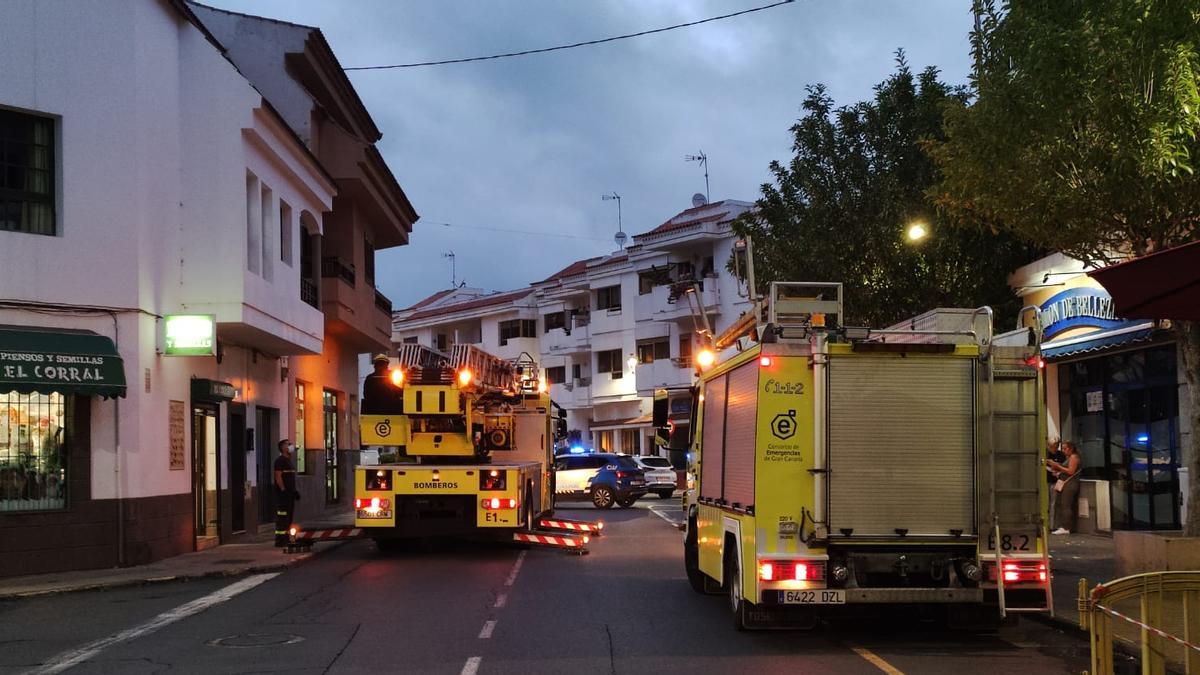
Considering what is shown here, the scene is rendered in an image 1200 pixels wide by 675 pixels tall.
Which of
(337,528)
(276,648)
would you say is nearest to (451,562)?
(337,528)

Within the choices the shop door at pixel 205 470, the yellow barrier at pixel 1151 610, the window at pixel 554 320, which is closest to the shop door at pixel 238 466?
the shop door at pixel 205 470

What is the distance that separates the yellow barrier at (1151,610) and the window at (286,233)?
63.9 feet

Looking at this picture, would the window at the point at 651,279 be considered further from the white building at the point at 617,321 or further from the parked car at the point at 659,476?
the parked car at the point at 659,476

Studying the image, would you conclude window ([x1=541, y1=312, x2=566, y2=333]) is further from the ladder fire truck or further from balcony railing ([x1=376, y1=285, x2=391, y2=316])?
the ladder fire truck

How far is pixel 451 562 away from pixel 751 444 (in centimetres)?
943

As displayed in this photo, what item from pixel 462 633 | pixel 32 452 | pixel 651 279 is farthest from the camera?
pixel 651 279

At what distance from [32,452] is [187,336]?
2908 mm

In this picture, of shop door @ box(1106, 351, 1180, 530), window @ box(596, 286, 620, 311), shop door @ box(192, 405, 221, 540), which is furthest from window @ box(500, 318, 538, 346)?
shop door @ box(1106, 351, 1180, 530)

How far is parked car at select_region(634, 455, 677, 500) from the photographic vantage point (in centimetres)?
4094

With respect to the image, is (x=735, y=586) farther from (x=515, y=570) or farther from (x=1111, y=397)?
(x=1111, y=397)

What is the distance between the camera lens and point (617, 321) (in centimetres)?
6156

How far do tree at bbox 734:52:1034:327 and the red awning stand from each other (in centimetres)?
1424

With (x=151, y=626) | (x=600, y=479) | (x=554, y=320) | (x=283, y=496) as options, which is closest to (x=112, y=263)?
(x=283, y=496)

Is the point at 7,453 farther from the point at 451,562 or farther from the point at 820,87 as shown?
the point at 820,87
